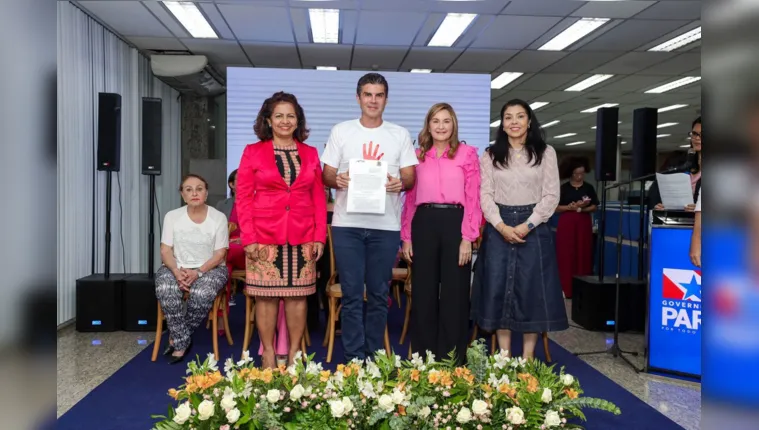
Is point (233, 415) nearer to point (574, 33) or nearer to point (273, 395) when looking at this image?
point (273, 395)

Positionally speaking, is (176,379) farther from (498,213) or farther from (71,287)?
(71,287)

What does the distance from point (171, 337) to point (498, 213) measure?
2.04 m

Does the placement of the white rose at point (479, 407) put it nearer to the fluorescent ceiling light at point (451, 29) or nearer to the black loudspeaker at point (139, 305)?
the black loudspeaker at point (139, 305)

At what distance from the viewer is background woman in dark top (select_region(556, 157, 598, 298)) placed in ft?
20.1

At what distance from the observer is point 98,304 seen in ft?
13.9

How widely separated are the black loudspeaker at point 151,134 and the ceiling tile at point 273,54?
1972 millimetres

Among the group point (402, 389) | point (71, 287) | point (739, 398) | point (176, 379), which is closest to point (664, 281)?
point (402, 389)

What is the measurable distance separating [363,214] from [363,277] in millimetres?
304

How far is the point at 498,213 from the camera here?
2.88 metres

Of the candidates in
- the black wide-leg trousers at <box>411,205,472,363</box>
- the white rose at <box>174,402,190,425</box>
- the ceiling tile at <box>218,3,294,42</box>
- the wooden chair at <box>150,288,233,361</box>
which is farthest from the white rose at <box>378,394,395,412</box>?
Answer: the ceiling tile at <box>218,3,294,42</box>

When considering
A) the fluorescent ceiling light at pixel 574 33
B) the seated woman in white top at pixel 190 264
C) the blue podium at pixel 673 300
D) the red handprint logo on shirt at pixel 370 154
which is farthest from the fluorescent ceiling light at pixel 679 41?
the seated woman in white top at pixel 190 264

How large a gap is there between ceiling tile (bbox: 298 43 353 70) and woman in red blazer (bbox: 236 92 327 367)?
3921mm

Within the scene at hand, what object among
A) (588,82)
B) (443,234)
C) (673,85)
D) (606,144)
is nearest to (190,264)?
(443,234)

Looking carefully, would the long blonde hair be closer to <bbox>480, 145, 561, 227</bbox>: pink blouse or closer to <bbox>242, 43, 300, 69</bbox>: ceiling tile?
<bbox>480, 145, 561, 227</bbox>: pink blouse
